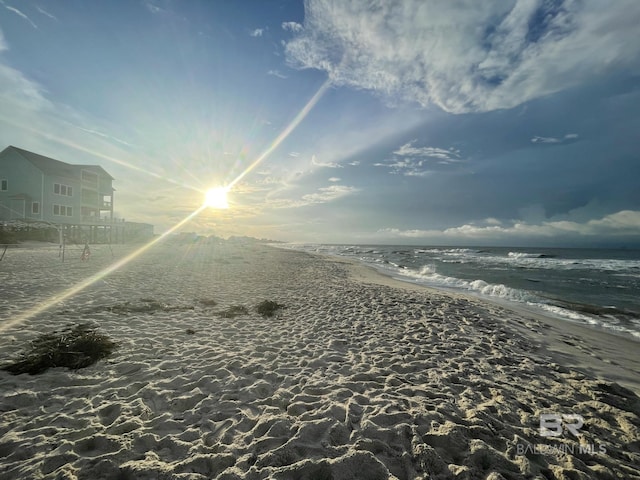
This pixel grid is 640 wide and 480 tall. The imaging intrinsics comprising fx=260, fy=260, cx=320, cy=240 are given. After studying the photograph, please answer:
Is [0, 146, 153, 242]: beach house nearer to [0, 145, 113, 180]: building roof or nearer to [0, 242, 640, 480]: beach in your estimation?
[0, 145, 113, 180]: building roof

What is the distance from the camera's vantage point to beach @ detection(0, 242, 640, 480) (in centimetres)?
296

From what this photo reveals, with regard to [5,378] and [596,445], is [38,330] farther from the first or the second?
[596,445]

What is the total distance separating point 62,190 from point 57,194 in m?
0.96

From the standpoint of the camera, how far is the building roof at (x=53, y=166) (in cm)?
3325

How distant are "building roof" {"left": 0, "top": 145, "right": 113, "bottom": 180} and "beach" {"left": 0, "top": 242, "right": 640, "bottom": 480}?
38389 millimetres

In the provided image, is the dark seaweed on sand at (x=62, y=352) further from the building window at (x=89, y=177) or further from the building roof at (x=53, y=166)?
the building window at (x=89, y=177)

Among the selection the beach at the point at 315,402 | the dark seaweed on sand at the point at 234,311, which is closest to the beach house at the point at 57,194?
the dark seaweed on sand at the point at 234,311

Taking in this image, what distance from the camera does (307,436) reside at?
3346mm

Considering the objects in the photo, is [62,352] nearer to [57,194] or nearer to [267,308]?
[267,308]

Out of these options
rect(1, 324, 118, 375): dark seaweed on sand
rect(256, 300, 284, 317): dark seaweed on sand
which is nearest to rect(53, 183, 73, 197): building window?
rect(1, 324, 118, 375): dark seaweed on sand

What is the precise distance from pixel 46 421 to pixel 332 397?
3.87 meters

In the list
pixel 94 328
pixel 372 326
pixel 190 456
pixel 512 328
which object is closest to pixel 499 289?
pixel 512 328

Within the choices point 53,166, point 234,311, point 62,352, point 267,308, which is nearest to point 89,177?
point 53,166

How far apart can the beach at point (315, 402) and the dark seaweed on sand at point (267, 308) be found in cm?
68
